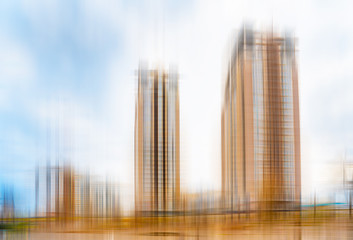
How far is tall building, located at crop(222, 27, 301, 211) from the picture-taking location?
163 cm

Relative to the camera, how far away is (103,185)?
1681 millimetres

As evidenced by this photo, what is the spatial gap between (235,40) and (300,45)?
0.96 ft

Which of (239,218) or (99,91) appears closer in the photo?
(239,218)

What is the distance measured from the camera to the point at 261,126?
5.38 ft

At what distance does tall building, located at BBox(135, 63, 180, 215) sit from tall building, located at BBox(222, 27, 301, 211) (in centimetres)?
22

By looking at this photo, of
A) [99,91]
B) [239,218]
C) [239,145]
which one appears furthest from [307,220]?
[99,91]

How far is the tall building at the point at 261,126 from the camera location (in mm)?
1630

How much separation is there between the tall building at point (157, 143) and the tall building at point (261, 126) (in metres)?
0.22

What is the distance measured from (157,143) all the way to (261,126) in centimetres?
46

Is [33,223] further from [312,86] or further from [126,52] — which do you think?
[312,86]

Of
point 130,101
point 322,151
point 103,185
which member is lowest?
point 103,185

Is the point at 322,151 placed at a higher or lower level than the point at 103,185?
higher

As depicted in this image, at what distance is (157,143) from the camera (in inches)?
66.4

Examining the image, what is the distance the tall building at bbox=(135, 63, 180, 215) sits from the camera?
5.42ft
